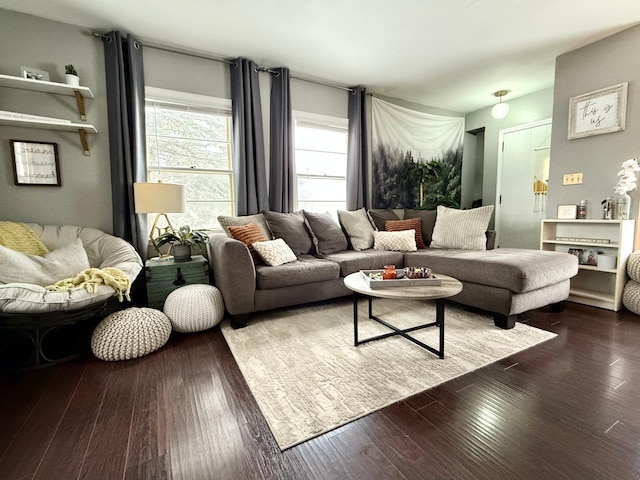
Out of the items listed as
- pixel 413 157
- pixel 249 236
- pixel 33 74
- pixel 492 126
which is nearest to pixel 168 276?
pixel 249 236

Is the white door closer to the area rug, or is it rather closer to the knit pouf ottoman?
the area rug

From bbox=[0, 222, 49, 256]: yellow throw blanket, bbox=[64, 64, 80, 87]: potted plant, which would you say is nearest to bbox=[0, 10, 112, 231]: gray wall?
bbox=[64, 64, 80, 87]: potted plant

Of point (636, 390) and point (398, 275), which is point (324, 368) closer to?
point (398, 275)

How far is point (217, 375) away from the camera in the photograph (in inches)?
62.0

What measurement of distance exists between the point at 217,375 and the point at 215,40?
285 cm

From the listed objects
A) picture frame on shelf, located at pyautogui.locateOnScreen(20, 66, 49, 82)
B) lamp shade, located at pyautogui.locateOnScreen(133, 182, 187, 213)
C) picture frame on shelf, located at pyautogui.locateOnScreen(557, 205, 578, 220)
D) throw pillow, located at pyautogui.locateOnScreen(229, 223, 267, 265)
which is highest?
picture frame on shelf, located at pyautogui.locateOnScreen(20, 66, 49, 82)

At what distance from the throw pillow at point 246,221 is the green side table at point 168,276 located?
0.42 m

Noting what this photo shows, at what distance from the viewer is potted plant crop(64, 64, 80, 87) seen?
2226 millimetres

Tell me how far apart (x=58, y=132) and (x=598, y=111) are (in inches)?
193

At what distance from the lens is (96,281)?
175 cm

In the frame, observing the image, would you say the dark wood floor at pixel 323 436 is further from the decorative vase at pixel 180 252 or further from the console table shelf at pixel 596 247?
the console table shelf at pixel 596 247

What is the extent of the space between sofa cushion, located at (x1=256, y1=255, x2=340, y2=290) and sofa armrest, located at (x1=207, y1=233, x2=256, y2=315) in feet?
0.29

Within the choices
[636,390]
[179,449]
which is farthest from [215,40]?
[636,390]

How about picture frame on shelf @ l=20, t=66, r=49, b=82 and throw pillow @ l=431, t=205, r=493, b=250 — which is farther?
throw pillow @ l=431, t=205, r=493, b=250
